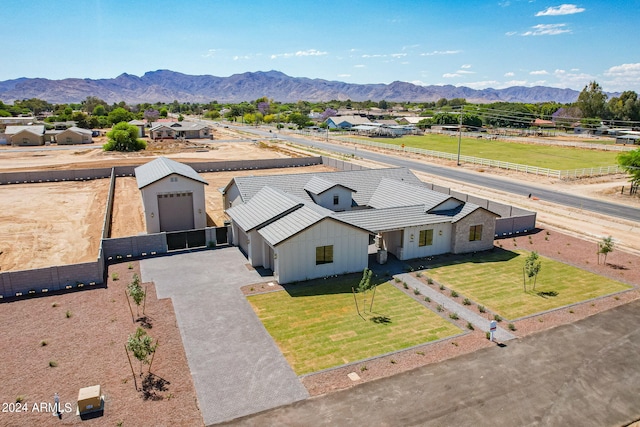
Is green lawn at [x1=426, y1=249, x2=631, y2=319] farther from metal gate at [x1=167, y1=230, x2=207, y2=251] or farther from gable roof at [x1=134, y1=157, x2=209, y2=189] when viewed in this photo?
gable roof at [x1=134, y1=157, x2=209, y2=189]

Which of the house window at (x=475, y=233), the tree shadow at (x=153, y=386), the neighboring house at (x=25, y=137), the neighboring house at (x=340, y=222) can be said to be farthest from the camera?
the neighboring house at (x=25, y=137)

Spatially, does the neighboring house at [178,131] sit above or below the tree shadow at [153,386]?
above

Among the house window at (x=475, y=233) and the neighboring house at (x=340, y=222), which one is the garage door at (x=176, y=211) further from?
the house window at (x=475, y=233)

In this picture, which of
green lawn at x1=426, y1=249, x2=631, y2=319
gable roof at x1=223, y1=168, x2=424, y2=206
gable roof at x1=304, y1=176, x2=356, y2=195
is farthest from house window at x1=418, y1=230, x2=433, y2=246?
gable roof at x1=304, y1=176, x2=356, y2=195

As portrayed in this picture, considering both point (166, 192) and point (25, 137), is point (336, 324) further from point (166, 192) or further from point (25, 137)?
point (25, 137)

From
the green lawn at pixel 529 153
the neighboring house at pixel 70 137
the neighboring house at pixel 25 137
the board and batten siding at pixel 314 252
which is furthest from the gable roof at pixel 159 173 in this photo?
the neighboring house at pixel 25 137

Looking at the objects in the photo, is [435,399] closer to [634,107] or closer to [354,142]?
[354,142]
